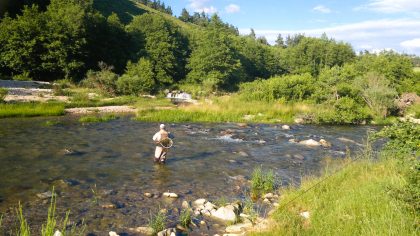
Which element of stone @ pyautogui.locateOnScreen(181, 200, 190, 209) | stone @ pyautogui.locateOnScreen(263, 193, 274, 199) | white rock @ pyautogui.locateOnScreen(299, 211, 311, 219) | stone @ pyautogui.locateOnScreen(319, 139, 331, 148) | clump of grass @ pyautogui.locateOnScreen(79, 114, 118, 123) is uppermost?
clump of grass @ pyautogui.locateOnScreen(79, 114, 118, 123)

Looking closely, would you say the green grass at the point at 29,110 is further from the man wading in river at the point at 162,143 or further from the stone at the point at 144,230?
the stone at the point at 144,230

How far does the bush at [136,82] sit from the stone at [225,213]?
3775 cm

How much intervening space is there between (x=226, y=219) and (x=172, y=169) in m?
6.35

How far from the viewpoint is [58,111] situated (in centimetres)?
3108

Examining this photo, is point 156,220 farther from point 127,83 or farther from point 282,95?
point 127,83

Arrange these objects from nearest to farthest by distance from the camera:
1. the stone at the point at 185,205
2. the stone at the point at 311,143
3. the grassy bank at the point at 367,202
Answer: the grassy bank at the point at 367,202
the stone at the point at 185,205
the stone at the point at 311,143

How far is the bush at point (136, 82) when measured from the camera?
47.1 m

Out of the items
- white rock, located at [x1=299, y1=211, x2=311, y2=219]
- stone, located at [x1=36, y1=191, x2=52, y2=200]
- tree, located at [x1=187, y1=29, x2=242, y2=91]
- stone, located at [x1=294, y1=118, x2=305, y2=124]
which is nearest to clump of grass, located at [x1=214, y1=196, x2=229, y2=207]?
white rock, located at [x1=299, y1=211, x2=311, y2=219]

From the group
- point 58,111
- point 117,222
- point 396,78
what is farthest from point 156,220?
point 396,78

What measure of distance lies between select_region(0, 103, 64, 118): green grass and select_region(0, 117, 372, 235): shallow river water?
64.0 inches

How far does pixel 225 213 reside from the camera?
1098 centimetres

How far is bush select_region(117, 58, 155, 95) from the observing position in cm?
4712

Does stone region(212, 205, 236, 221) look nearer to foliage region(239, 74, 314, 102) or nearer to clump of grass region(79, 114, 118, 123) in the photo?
clump of grass region(79, 114, 118, 123)

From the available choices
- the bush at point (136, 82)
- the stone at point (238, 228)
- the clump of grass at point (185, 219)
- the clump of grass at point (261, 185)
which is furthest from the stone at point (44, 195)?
the bush at point (136, 82)
